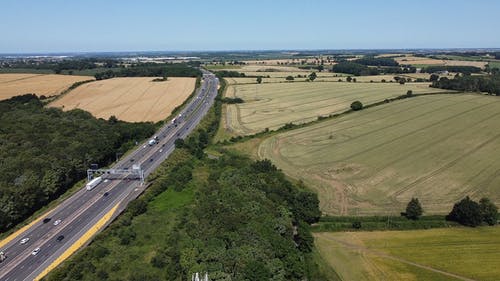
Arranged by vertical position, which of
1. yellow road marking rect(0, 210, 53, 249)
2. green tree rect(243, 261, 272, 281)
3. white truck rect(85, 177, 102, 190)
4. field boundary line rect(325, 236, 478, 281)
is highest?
green tree rect(243, 261, 272, 281)

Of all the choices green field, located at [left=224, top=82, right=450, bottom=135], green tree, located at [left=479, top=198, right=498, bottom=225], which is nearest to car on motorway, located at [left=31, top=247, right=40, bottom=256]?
green tree, located at [left=479, top=198, right=498, bottom=225]

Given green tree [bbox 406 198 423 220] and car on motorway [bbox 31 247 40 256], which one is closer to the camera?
car on motorway [bbox 31 247 40 256]

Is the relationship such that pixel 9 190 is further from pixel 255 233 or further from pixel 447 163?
pixel 447 163

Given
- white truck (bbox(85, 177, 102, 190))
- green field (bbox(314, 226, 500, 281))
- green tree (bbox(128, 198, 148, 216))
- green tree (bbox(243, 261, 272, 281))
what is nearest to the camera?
green tree (bbox(243, 261, 272, 281))

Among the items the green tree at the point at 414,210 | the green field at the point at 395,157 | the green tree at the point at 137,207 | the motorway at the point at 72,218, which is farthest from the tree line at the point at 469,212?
the motorway at the point at 72,218

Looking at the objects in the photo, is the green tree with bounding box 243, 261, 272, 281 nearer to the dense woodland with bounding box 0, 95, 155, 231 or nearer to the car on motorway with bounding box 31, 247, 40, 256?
the car on motorway with bounding box 31, 247, 40, 256

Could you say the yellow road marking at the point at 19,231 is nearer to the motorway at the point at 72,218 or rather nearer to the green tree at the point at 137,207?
the motorway at the point at 72,218

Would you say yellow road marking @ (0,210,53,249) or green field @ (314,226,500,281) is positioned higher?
yellow road marking @ (0,210,53,249)

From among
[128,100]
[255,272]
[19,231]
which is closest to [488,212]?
[255,272]
